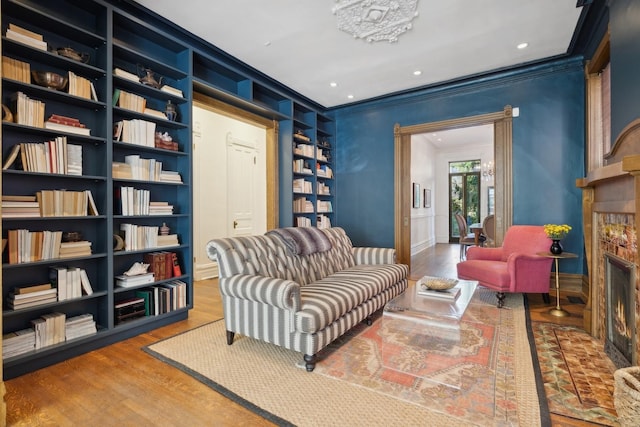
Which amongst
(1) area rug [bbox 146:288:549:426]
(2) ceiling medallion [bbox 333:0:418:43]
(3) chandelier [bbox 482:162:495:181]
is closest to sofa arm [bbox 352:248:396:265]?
(1) area rug [bbox 146:288:549:426]

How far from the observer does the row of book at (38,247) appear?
2141 mm

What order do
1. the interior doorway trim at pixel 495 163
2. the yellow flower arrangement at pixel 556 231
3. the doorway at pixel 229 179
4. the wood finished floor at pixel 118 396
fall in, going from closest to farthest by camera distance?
the wood finished floor at pixel 118 396 < the yellow flower arrangement at pixel 556 231 < the interior doorway trim at pixel 495 163 < the doorway at pixel 229 179

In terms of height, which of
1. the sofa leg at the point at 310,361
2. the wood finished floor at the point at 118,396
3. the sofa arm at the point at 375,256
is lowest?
the wood finished floor at the point at 118,396

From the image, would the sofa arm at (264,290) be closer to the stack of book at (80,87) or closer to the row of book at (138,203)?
the row of book at (138,203)

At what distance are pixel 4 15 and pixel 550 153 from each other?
5.69 meters

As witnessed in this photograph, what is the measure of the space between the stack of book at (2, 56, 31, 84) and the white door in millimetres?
3211

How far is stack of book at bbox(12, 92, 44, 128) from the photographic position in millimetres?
2195

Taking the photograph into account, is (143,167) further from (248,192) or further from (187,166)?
(248,192)

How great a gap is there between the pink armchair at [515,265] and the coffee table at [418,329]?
0.86 metres

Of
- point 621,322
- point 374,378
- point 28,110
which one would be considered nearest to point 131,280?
point 28,110

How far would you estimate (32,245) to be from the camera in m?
2.23

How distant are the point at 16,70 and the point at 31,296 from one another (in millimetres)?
1598

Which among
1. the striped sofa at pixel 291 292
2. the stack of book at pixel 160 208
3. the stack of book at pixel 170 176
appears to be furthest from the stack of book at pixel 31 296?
the stack of book at pixel 170 176

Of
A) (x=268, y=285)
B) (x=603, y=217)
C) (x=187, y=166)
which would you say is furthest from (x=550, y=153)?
(x=187, y=166)
